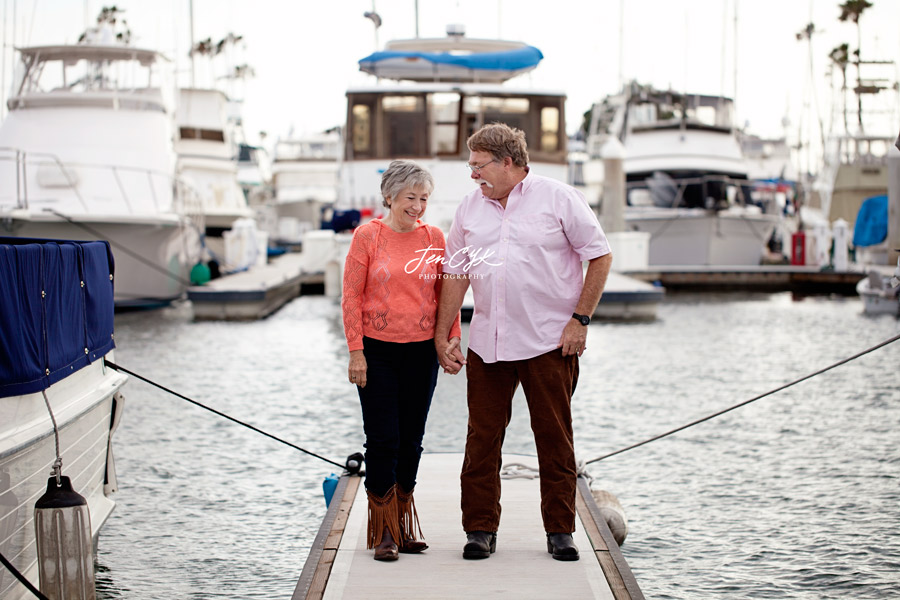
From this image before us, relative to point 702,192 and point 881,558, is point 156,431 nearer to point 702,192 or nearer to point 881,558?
point 881,558

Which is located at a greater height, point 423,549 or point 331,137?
point 331,137

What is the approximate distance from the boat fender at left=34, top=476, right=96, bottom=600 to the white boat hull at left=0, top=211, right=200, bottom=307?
14.4 metres

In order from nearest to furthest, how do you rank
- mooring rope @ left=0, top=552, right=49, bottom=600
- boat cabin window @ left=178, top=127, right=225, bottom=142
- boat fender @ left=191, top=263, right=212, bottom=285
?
1. mooring rope @ left=0, top=552, right=49, bottom=600
2. boat fender @ left=191, top=263, right=212, bottom=285
3. boat cabin window @ left=178, top=127, right=225, bottom=142

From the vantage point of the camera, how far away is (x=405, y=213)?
4.29 meters

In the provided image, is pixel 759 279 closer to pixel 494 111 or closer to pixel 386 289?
pixel 494 111

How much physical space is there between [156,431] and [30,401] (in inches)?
218

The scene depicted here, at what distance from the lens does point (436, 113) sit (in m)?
17.5

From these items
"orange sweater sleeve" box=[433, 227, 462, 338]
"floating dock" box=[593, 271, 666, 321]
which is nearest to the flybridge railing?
"floating dock" box=[593, 271, 666, 321]

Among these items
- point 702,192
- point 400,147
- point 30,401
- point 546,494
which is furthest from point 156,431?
point 702,192

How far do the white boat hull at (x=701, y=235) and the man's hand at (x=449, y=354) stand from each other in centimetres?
2638

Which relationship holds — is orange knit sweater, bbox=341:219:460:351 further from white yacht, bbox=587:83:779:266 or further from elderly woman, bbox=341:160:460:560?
white yacht, bbox=587:83:779:266

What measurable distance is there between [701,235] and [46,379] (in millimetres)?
27077

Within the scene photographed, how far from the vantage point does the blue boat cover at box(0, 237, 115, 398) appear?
13.1 feet

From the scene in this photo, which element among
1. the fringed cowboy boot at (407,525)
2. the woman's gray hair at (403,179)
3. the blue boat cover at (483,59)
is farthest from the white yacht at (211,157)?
the woman's gray hair at (403,179)
